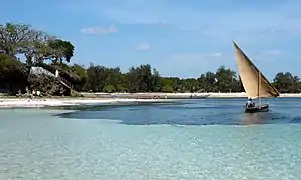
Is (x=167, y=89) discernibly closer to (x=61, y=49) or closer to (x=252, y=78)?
(x=61, y=49)

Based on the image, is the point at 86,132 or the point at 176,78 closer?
the point at 86,132

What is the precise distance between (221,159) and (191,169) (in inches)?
92.5

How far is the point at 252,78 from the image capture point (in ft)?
155

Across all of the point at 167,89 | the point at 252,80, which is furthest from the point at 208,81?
the point at 252,80

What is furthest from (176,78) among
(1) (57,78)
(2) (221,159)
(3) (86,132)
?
(2) (221,159)

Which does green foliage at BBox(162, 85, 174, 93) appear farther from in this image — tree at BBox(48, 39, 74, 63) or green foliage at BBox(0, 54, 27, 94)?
green foliage at BBox(0, 54, 27, 94)

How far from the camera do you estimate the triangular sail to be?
153ft

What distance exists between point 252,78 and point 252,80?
0.26 m

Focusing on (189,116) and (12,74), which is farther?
(12,74)

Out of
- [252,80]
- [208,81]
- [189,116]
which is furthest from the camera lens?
[208,81]

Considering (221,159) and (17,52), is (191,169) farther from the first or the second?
(17,52)

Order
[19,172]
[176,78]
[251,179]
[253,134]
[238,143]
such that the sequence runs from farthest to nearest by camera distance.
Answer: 1. [176,78]
2. [253,134]
3. [238,143]
4. [19,172]
5. [251,179]

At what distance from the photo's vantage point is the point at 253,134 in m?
27.0

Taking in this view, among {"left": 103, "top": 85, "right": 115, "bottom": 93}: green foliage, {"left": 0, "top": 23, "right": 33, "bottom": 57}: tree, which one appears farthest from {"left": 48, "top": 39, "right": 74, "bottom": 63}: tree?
{"left": 103, "top": 85, "right": 115, "bottom": 93}: green foliage
